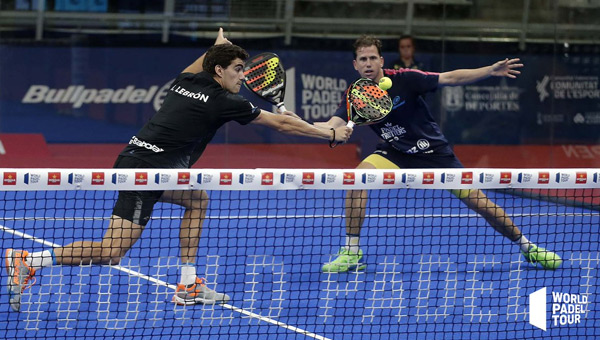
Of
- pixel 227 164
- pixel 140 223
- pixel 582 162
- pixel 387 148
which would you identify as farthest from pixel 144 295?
pixel 582 162

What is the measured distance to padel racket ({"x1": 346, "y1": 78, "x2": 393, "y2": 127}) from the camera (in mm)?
6371

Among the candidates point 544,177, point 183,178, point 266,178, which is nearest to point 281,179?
point 266,178

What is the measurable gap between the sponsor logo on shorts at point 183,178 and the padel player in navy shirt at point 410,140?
1909 mm

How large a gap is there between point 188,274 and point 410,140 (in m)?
2.09

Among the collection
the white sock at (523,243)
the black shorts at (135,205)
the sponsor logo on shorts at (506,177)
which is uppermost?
the sponsor logo on shorts at (506,177)

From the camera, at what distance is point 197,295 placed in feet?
19.6

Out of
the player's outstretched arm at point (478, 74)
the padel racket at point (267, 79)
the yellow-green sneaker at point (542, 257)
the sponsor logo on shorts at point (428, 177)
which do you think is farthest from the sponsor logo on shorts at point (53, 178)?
the yellow-green sneaker at point (542, 257)

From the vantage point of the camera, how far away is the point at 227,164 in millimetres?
12461

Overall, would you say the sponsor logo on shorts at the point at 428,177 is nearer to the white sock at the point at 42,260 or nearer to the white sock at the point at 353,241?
the white sock at the point at 353,241

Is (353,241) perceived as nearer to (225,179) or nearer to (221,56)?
(221,56)

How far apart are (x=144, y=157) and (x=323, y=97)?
6716mm

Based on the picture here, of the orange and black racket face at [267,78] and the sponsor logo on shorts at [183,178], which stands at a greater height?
the orange and black racket face at [267,78]

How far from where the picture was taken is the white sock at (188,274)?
19.7 ft

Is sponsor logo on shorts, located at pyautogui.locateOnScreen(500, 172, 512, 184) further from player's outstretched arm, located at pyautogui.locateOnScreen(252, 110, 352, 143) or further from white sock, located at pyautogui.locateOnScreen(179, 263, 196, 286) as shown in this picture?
white sock, located at pyautogui.locateOnScreen(179, 263, 196, 286)
